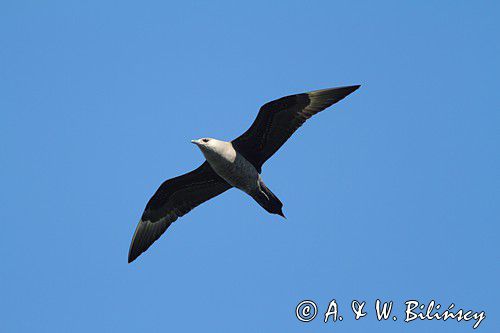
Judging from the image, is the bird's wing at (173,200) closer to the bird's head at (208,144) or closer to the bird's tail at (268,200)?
the bird's head at (208,144)

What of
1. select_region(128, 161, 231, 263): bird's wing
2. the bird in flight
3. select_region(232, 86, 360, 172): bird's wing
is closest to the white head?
the bird in flight

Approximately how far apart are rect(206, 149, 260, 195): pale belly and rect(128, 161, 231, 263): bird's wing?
0.74 m

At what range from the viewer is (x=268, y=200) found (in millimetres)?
10812

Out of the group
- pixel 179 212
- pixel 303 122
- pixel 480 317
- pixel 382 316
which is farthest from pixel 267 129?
pixel 480 317

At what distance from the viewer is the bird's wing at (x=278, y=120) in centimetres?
1068

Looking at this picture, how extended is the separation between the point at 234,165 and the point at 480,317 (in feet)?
14.1

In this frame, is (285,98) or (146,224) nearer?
(285,98)

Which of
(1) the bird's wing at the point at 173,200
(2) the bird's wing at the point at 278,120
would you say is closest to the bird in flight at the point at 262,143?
(2) the bird's wing at the point at 278,120

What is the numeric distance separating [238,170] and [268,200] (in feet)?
2.21

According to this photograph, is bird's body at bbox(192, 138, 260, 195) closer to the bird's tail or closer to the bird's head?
the bird's head

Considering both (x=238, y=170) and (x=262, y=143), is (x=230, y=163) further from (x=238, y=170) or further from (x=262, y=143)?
(x=262, y=143)

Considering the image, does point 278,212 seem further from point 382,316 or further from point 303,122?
point 382,316

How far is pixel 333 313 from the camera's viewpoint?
10.5m

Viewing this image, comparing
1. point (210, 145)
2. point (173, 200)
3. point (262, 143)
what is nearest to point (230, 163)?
point (210, 145)
